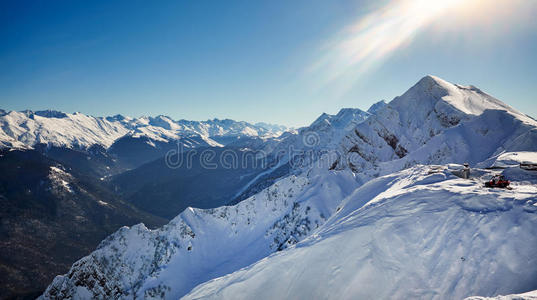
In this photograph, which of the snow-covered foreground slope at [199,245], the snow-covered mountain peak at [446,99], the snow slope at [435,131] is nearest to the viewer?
the snow-covered foreground slope at [199,245]

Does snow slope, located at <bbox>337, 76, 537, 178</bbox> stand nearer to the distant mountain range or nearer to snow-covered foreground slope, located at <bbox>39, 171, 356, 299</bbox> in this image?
the distant mountain range

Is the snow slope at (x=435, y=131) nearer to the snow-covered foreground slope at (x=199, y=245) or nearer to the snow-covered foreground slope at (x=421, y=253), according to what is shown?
the snow-covered foreground slope at (x=199, y=245)

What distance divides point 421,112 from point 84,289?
454 ft

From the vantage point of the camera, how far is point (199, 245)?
258 ft

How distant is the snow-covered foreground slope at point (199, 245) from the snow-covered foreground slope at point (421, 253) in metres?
38.2

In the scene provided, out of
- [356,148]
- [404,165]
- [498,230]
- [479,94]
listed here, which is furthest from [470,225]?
[479,94]

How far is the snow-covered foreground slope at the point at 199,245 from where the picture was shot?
65125mm

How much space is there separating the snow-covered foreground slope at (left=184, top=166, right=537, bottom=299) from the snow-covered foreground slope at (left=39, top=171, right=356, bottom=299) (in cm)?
3816

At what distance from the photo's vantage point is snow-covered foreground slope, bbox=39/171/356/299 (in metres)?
65.1

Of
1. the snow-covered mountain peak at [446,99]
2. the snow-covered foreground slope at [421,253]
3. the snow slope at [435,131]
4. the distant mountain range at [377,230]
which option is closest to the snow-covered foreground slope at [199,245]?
the distant mountain range at [377,230]

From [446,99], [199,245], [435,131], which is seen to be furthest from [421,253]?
[446,99]

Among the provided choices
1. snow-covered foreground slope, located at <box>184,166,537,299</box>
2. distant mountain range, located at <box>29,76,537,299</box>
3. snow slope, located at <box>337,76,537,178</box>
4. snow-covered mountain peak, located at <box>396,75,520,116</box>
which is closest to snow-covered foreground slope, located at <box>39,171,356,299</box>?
distant mountain range, located at <box>29,76,537,299</box>

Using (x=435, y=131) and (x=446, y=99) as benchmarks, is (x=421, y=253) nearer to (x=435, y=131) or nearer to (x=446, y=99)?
(x=435, y=131)

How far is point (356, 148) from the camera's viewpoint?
11162cm
